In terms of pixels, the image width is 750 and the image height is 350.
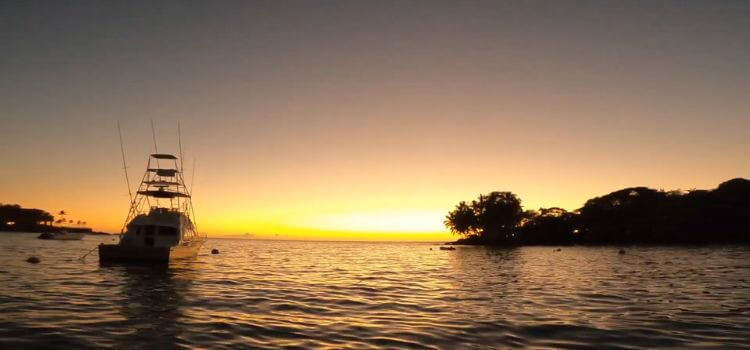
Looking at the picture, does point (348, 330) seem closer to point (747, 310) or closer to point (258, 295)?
point (258, 295)

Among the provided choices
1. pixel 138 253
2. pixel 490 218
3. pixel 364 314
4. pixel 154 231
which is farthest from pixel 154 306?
pixel 490 218

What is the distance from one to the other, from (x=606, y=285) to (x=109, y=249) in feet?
125

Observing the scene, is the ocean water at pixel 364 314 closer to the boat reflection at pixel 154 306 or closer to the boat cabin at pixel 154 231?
the boat reflection at pixel 154 306

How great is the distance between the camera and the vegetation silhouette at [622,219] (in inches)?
4375

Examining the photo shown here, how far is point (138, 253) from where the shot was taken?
3569cm

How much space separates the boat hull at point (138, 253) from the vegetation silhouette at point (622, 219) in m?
118

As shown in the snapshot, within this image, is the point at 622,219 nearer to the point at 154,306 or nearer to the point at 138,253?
the point at 138,253

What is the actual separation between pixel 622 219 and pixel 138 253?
427 feet

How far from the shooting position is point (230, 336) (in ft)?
40.2

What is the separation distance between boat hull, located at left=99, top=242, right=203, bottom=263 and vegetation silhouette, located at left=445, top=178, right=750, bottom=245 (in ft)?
387

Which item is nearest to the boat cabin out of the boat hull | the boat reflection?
the boat hull

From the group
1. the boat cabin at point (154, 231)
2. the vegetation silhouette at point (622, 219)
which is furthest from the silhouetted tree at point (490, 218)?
the boat cabin at point (154, 231)

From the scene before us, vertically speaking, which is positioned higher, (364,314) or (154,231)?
(154,231)

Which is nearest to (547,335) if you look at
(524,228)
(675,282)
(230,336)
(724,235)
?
(230,336)
